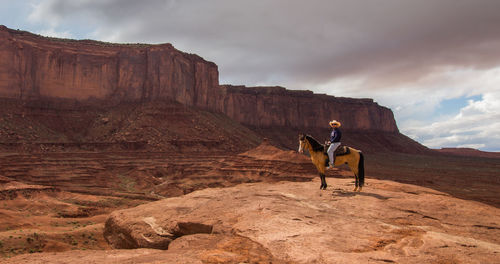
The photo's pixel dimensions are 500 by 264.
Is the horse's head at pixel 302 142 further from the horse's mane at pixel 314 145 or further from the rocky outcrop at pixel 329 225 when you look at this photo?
the rocky outcrop at pixel 329 225

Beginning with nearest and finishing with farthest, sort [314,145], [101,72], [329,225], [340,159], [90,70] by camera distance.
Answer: [329,225] < [340,159] < [314,145] < [90,70] < [101,72]

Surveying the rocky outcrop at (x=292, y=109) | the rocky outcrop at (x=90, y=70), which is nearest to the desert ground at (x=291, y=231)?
the rocky outcrop at (x=90, y=70)

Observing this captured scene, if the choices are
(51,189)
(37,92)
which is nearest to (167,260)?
(51,189)

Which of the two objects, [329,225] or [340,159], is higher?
[340,159]

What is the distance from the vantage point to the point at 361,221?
24.1 feet

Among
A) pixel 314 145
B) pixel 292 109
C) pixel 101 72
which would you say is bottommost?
pixel 314 145

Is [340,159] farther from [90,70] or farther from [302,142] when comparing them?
[90,70]

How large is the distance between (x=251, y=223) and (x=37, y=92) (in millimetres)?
74170

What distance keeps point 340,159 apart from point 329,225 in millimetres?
5178

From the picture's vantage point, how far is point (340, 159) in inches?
461

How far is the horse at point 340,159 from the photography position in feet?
38.0

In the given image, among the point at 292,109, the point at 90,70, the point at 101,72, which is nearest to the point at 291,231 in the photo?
the point at 90,70

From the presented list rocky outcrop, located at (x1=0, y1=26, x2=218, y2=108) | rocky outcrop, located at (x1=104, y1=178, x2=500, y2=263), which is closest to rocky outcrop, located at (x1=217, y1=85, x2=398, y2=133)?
rocky outcrop, located at (x1=0, y1=26, x2=218, y2=108)

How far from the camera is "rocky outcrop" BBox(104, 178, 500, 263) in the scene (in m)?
5.57
